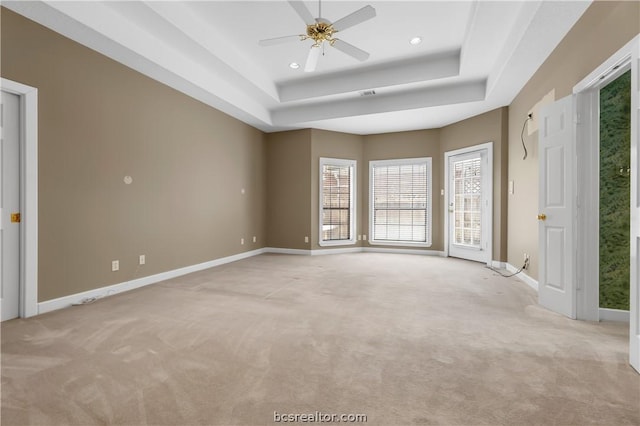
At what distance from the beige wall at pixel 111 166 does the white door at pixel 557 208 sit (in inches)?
192

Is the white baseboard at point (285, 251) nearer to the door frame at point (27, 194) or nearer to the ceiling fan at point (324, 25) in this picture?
the ceiling fan at point (324, 25)

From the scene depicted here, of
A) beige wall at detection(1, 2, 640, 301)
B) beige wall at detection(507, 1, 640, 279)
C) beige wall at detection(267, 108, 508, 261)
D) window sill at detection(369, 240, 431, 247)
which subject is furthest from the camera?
window sill at detection(369, 240, 431, 247)

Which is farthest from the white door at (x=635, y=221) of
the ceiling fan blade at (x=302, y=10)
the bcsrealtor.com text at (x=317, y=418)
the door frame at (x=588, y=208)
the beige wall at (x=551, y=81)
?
the ceiling fan blade at (x=302, y=10)

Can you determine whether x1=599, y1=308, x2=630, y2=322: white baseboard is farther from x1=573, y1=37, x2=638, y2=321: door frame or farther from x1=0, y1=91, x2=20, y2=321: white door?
x1=0, y1=91, x2=20, y2=321: white door

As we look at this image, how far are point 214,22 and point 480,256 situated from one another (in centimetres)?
583

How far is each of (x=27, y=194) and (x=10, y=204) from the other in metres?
0.15

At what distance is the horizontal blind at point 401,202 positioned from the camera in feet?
23.2

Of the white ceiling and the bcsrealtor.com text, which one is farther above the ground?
the white ceiling

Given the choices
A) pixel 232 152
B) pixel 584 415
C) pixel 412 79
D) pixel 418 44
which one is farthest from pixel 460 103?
pixel 584 415

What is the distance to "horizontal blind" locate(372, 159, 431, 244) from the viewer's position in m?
7.08

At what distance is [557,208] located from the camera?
309 centimetres

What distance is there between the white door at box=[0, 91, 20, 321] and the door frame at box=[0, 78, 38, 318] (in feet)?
0.12

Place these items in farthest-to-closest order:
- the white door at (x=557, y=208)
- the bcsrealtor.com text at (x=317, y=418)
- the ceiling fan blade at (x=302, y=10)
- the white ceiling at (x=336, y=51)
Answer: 1. the white ceiling at (x=336, y=51)
2. the white door at (x=557, y=208)
3. the ceiling fan blade at (x=302, y=10)
4. the bcsrealtor.com text at (x=317, y=418)

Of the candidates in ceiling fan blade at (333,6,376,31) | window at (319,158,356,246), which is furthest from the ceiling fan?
window at (319,158,356,246)
